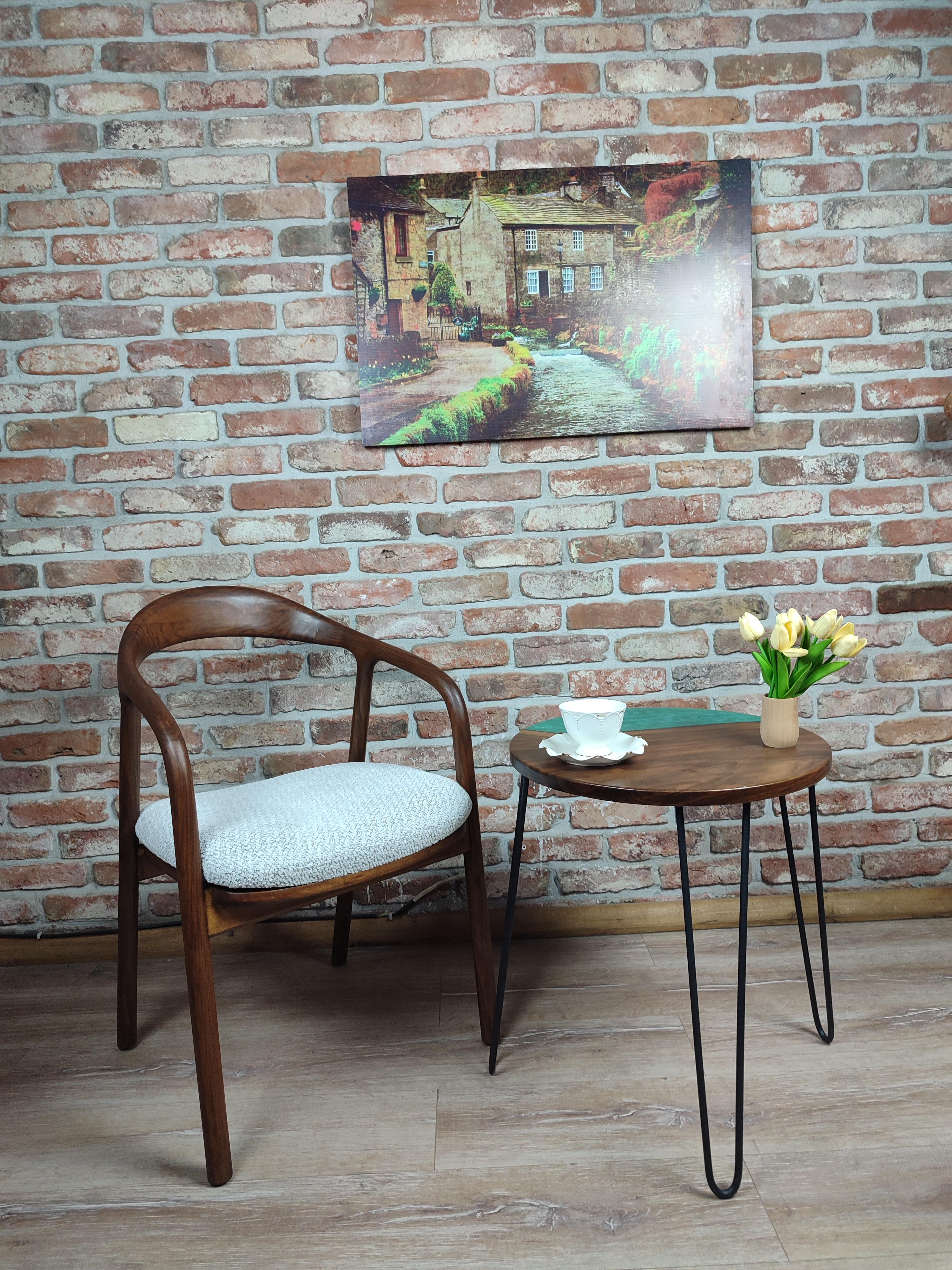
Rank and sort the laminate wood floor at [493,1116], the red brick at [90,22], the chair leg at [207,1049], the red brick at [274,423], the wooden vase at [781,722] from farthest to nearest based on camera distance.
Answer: the red brick at [274,423] < the red brick at [90,22] < the wooden vase at [781,722] < the chair leg at [207,1049] < the laminate wood floor at [493,1116]

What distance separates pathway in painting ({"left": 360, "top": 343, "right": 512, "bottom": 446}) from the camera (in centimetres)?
194

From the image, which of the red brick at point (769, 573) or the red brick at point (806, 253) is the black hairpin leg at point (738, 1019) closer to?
the red brick at point (769, 573)

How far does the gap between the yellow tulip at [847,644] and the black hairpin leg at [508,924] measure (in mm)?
528

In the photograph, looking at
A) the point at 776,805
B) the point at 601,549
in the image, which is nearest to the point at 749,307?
the point at 601,549

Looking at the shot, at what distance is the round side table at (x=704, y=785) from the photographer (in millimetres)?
1199

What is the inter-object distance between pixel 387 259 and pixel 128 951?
1.48 m

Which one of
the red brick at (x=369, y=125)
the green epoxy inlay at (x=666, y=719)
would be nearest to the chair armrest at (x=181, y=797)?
the green epoxy inlay at (x=666, y=719)

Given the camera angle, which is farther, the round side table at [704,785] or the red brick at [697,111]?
the red brick at [697,111]

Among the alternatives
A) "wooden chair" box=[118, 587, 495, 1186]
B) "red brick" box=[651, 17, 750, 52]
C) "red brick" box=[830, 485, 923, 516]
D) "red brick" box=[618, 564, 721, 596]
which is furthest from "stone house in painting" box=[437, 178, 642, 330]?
"wooden chair" box=[118, 587, 495, 1186]

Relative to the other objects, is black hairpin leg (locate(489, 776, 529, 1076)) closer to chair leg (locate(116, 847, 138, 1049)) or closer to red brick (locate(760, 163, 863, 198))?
chair leg (locate(116, 847, 138, 1049))

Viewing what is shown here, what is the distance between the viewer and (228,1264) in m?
1.16

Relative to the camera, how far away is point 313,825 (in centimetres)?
139

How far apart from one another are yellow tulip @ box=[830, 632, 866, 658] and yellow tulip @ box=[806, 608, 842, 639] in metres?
0.01

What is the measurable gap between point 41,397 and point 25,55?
2.27ft
